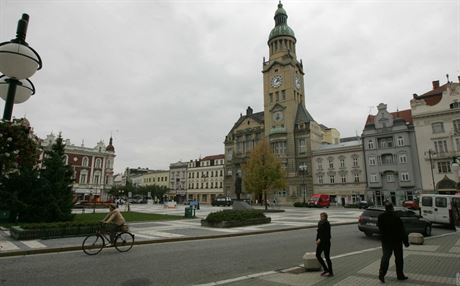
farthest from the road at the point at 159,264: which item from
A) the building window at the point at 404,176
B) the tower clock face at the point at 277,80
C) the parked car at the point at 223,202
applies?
the tower clock face at the point at 277,80

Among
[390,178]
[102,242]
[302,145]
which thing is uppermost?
[302,145]

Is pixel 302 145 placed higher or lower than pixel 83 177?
higher

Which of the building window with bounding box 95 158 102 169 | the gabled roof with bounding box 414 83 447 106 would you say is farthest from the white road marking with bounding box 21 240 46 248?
the building window with bounding box 95 158 102 169

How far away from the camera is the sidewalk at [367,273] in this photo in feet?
22.3

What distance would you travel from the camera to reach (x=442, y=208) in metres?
18.7

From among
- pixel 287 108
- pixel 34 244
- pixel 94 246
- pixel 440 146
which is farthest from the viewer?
pixel 287 108

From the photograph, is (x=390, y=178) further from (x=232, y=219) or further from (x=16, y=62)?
(x=16, y=62)

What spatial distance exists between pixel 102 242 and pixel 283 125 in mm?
58414

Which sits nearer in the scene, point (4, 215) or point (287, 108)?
point (4, 215)

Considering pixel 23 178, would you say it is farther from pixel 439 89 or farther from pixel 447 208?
pixel 439 89

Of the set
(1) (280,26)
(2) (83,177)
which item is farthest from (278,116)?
(2) (83,177)

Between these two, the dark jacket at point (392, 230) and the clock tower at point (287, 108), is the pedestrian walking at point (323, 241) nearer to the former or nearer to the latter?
the dark jacket at point (392, 230)

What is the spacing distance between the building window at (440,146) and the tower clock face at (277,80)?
3389 centimetres

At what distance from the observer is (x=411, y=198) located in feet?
159
